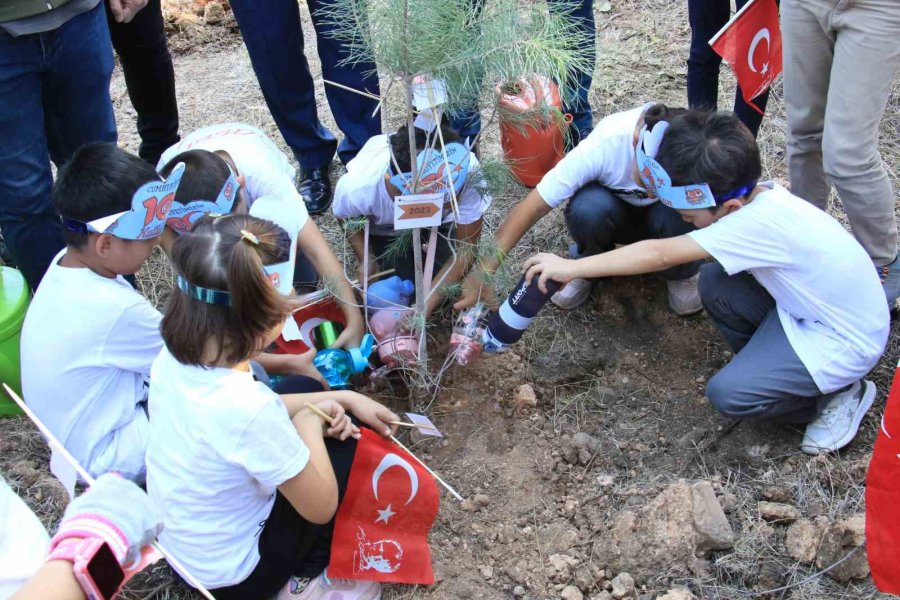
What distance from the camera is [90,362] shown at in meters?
2.02

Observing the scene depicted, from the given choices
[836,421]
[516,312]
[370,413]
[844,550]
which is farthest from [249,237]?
[836,421]

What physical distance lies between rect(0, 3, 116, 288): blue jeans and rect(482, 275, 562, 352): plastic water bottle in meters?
1.49

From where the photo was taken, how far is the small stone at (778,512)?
208 centimetres

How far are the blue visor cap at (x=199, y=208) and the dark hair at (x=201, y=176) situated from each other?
1 cm

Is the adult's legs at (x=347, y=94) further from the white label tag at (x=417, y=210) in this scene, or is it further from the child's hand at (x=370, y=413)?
the child's hand at (x=370, y=413)

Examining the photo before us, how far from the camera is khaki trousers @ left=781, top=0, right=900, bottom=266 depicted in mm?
2283

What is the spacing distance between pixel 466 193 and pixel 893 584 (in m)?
1.46

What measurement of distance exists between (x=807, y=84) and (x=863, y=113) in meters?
0.27

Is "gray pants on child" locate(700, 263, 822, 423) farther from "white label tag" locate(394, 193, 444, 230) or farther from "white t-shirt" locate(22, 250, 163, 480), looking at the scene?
"white t-shirt" locate(22, 250, 163, 480)

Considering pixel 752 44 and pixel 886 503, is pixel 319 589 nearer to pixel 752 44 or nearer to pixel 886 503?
pixel 886 503

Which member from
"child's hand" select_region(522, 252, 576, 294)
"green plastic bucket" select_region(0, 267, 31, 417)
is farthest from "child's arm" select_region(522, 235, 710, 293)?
"green plastic bucket" select_region(0, 267, 31, 417)

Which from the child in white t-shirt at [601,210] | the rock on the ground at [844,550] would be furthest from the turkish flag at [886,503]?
the child in white t-shirt at [601,210]

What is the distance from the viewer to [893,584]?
1.60m

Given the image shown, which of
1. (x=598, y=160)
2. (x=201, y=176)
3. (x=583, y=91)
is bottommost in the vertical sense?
(x=583, y=91)
